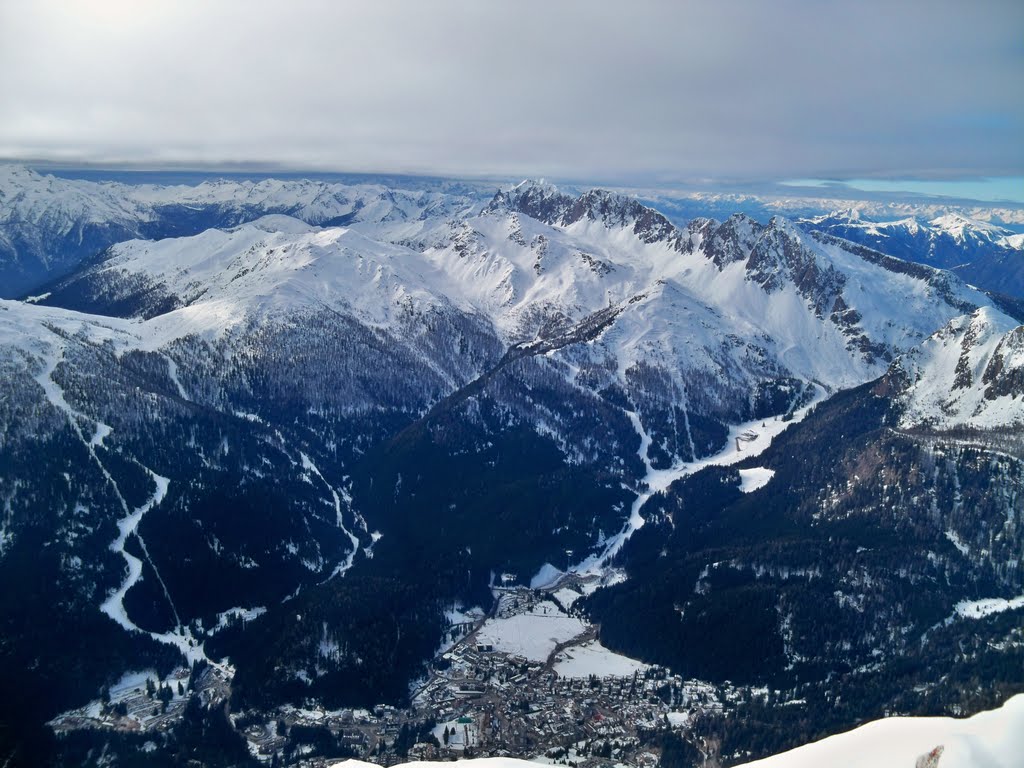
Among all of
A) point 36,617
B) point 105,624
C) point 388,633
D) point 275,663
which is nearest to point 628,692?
point 388,633

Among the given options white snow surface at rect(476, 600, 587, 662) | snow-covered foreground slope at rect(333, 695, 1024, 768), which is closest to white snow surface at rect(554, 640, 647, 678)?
white snow surface at rect(476, 600, 587, 662)

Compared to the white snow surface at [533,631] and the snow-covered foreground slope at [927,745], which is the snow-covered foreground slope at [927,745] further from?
the white snow surface at [533,631]

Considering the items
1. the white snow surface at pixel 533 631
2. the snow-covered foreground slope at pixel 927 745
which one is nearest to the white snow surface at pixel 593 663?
the white snow surface at pixel 533 631

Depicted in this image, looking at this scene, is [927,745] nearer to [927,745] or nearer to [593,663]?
[927,745]

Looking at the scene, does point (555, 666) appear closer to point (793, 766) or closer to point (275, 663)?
point (275, 663)

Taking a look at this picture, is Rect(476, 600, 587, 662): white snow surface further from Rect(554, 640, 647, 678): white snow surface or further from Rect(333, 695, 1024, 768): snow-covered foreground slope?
Rect(333, 695, 1024, 768): snow-covered foreground slope

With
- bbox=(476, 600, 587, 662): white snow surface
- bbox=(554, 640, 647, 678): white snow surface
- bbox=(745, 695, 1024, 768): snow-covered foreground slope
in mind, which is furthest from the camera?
bbox=(476, 600, 587, 662): white snow surface
